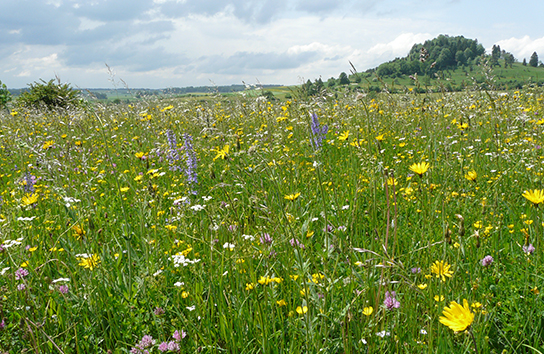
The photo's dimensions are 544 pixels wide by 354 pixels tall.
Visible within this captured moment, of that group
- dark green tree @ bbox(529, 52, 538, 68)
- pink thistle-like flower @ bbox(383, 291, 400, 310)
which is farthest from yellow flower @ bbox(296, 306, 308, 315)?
dark green tree @ bbox(529, 52, 538, 68)

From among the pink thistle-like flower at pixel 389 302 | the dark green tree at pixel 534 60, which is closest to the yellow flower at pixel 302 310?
the pink thistle-like flower at pixel 389 302

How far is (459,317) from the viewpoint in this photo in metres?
0.91

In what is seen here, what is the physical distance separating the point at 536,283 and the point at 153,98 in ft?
23.2

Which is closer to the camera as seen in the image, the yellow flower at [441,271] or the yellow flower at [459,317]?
the yellow flower at [459,317]

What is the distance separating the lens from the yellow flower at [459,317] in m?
0.88

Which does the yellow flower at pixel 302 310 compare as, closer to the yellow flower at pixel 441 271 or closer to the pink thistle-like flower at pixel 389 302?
the pink thistle-like flower at pixel 389 302

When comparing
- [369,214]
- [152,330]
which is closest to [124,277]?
[152,330]

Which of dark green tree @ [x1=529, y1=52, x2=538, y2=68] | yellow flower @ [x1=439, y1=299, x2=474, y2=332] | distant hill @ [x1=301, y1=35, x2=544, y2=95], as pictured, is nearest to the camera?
yellow flower @ [x1=439, y1=299, x2=474, y2=332]

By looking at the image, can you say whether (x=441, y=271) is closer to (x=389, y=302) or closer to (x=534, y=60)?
(x=389, y=302)

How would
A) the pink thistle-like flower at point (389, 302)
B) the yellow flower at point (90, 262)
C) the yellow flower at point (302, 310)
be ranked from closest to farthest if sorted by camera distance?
the yellow flower at point (302, 310) < the pink thistle-like flower at point (389, 302) < the yellow flower at point (90, 262)

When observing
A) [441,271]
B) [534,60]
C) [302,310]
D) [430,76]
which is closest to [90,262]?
[302,310]

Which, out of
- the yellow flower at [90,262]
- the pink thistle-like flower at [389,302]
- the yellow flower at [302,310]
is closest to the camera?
the yellow flower at [302,310]

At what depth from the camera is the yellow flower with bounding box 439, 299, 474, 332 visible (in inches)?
34.8

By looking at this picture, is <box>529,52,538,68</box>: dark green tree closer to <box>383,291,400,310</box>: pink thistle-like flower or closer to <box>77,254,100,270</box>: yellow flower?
<box>383,291,400,310</box>: pink thistle-like flower
